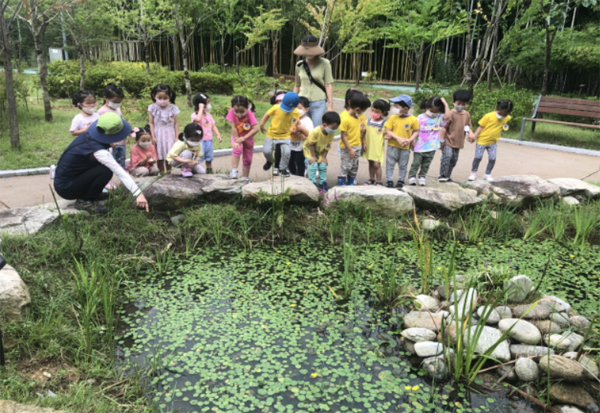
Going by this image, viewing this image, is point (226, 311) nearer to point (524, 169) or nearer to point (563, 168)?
point (524, 169)

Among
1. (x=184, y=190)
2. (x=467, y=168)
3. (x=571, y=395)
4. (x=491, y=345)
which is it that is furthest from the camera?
(x=467, y=168)

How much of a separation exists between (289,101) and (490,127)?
2.38 meters

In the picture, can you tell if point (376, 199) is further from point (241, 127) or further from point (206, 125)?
point (206, 125)

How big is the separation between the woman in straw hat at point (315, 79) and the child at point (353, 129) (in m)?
0.49

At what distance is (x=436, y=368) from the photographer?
2600 mm

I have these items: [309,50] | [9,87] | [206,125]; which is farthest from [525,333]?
[9,87]

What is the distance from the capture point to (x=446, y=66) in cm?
1673

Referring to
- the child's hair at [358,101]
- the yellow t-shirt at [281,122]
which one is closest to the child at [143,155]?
the yellow t-shirt at [281,122]

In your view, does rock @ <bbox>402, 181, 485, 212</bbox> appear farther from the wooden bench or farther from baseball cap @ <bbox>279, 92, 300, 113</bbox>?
the wooden bench

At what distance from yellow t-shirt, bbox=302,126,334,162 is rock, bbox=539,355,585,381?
289 cm

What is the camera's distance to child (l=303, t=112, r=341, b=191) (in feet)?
15.3

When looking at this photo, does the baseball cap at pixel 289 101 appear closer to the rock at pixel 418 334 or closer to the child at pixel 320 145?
the child at pixel 320 145

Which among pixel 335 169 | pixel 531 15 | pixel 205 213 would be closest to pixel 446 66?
pixel 531 15

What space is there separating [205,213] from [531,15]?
11390 mm
